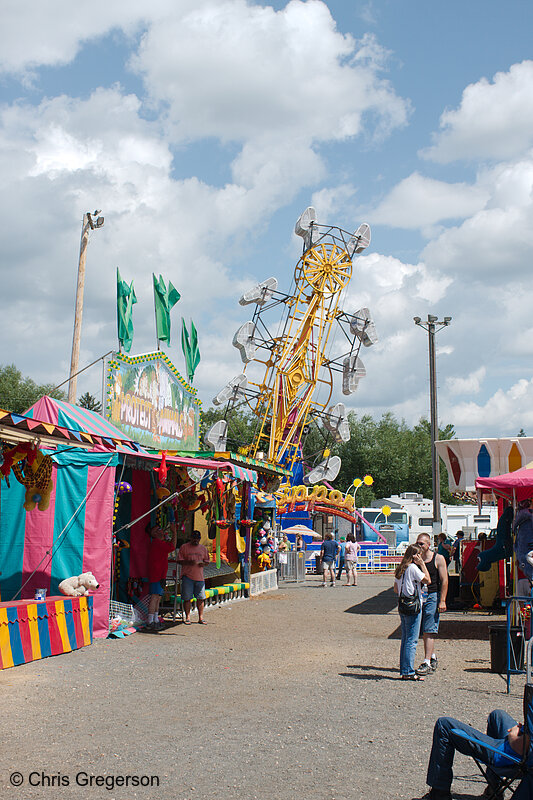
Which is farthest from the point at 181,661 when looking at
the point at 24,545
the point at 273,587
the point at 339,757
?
the point at 273,587

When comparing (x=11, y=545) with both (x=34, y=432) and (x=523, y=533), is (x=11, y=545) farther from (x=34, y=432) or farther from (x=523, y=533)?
(x=523, y=533)

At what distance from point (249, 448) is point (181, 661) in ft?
68.0

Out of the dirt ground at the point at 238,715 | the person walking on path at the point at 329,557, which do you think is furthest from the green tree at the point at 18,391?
the dirt ground at the point at 238,715

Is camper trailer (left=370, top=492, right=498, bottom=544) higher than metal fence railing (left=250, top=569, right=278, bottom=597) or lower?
higher

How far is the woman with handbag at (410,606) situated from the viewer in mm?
9250

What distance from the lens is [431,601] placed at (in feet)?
32.2

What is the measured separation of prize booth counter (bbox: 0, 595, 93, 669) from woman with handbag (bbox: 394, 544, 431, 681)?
4380mm

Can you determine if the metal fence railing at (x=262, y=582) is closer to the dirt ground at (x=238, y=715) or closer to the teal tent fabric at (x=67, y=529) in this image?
the dirt ground at (x=238, y=715)

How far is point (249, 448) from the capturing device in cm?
3098

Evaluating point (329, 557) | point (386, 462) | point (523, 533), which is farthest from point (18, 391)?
point (523, 533)

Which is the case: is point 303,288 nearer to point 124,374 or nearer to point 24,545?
point 124,374

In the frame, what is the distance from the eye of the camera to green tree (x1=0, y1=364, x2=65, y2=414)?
57.5 metres

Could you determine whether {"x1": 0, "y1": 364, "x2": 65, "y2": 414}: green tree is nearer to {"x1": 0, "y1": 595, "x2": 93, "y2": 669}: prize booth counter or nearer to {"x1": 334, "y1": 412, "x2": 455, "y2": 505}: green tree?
{"x1": 334, "y1": 412, "x2": 455, "y2": 505}: green tree

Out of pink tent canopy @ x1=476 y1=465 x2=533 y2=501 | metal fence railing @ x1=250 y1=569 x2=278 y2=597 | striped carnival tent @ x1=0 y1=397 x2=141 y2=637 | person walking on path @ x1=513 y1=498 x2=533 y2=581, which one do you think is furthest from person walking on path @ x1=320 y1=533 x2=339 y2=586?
striped carnival tent @ x1=0 y1=397 x2=141 y2=637
